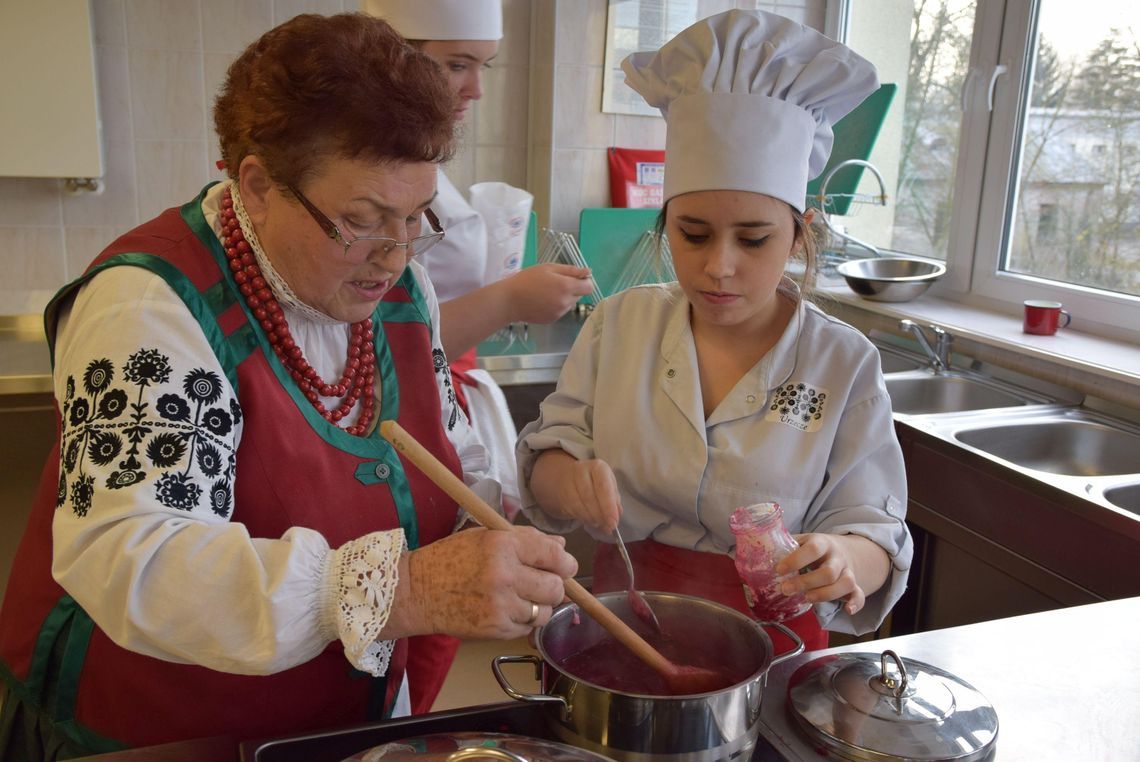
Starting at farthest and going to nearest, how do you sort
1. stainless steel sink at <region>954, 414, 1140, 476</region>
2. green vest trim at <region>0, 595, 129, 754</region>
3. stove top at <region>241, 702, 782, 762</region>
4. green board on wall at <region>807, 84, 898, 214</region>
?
green board on wall at <region>807, 84, 898, 214</region>, stainless steel sink at <region>954, 414, 1140, 476</region>, green vest trim at <region>0, 595, 129, 754</region>, stove top at <region>241, 702, 782, 762</region>

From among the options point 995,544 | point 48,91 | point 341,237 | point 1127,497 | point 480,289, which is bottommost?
point 995,544

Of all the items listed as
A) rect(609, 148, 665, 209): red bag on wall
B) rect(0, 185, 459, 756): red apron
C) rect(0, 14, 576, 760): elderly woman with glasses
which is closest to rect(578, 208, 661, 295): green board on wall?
rect(609, 148, 665, 209): red bag on wall

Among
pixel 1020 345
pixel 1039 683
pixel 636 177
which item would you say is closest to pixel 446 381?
pixel 1039 683

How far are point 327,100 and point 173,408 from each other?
0.35 metres

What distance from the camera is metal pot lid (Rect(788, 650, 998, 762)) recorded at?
871mm

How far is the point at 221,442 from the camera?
0.98 m

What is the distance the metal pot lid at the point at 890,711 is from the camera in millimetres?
871

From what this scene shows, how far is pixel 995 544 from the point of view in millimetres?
1958

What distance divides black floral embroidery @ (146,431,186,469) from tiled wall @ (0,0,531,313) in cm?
234

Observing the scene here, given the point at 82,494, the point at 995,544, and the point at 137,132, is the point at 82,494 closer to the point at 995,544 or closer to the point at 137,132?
the point at 995,544

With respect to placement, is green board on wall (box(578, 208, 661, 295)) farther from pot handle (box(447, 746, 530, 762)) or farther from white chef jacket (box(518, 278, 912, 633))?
pot handle (box(447, 746, 530, 762))

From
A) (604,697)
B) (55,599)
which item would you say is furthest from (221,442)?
(604,697)

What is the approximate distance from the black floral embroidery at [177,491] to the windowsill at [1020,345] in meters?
1.95

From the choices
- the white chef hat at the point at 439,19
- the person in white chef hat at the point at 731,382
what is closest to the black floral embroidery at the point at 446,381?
the person in white chef hat at the point at 731,382
